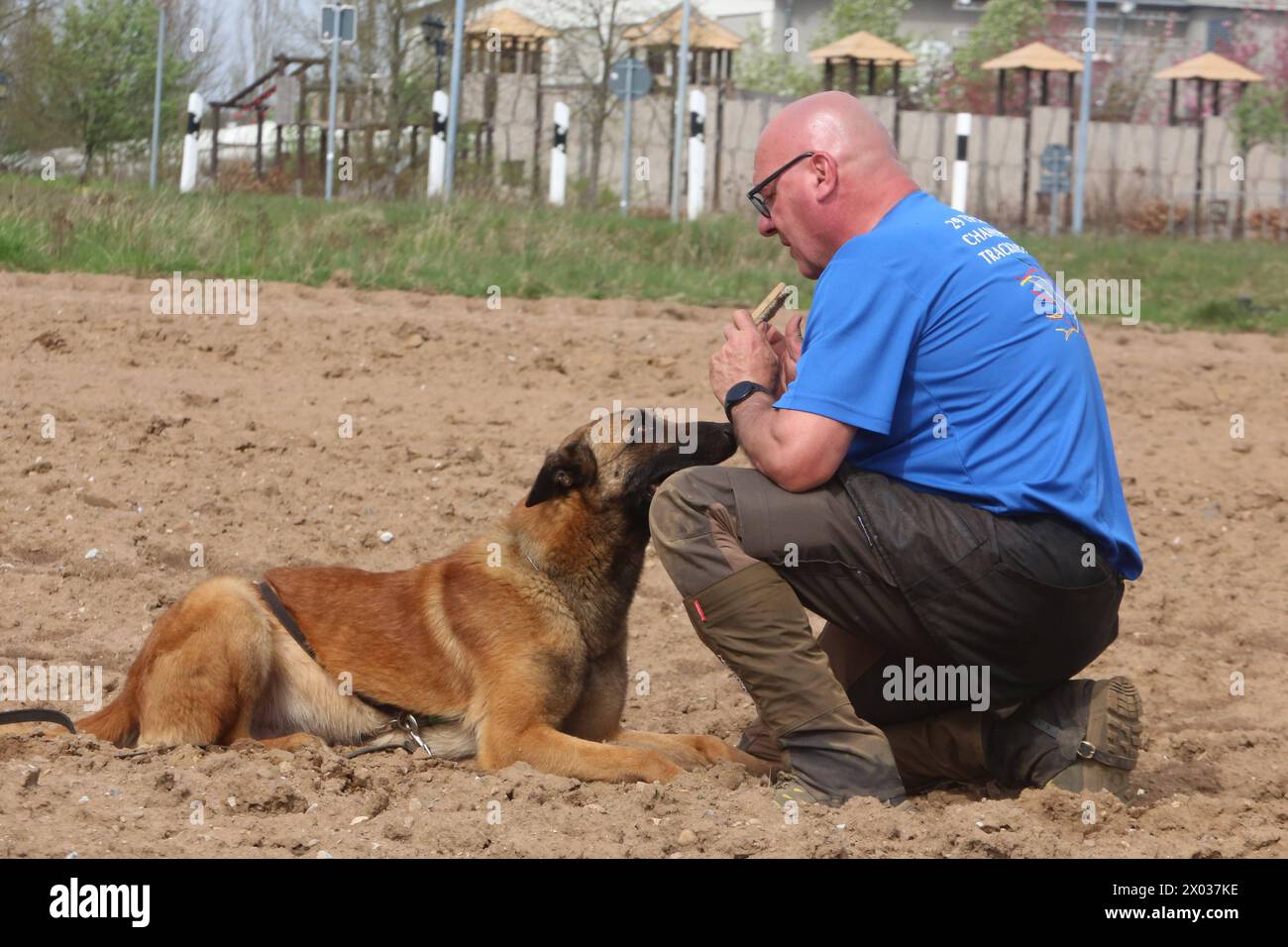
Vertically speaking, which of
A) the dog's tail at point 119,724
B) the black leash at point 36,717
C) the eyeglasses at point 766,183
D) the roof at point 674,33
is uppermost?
the roof at point 674,33

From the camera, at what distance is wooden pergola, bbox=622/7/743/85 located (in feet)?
91.4

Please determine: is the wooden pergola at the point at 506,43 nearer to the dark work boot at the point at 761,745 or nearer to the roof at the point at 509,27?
the roof at the point at 509,27

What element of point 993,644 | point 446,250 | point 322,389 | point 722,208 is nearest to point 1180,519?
point 993,644

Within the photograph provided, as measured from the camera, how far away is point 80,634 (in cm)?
562

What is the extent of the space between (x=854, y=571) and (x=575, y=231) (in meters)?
10.9

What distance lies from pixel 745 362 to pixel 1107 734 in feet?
4.80

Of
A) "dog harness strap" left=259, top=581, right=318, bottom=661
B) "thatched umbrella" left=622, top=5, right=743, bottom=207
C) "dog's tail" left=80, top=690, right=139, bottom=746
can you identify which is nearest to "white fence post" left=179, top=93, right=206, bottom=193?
"thatched umbrella" left=622, top=5, right=743, bottom=207

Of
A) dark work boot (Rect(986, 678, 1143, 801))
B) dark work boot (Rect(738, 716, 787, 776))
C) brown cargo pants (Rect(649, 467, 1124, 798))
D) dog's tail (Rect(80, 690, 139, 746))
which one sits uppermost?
brown cargo pants (Rect(649, 467, 1124, 798))

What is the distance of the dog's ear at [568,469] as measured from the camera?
184 inches

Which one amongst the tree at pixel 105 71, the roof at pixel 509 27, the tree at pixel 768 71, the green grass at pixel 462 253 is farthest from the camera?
the tree at pixel 768 71

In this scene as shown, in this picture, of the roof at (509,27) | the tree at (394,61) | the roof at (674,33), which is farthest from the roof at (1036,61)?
the tree at (394,61)

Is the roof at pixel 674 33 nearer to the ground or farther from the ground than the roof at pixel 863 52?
farther from the ground

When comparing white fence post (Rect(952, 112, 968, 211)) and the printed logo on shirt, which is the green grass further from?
the printed logo on shirt

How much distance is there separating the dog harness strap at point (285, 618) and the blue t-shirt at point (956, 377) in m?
1.88
